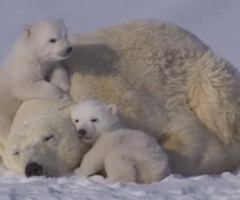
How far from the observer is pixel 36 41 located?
593 centimetres

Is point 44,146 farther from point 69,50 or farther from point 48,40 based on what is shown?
point 48,40

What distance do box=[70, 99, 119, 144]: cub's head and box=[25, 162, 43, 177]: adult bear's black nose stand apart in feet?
1.16

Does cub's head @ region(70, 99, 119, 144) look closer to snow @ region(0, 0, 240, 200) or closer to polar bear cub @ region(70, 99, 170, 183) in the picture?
polar bear cub @ region(70, 99, 170, 183)

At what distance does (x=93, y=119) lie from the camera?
5.33m

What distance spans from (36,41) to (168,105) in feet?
3.13

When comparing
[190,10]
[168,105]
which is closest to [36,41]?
[168,105]

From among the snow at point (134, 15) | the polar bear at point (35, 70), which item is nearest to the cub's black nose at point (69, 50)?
the polar bear at point (35, 70)

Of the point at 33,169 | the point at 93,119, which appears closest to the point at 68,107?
the point at 93,119

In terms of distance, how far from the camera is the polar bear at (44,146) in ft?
16.9

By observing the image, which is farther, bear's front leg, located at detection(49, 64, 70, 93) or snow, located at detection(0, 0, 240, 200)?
snow, located at detection(0, 0, 240, 200)

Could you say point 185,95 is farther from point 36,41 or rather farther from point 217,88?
point 36,41

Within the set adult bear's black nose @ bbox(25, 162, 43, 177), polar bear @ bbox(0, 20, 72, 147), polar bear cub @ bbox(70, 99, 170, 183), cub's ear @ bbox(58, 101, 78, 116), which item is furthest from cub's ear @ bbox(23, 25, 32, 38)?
adult bear's black nose @ bbox(25, 162, 43, 177)

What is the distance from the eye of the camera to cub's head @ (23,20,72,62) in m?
5.77

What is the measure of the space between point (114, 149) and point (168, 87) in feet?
3.14
